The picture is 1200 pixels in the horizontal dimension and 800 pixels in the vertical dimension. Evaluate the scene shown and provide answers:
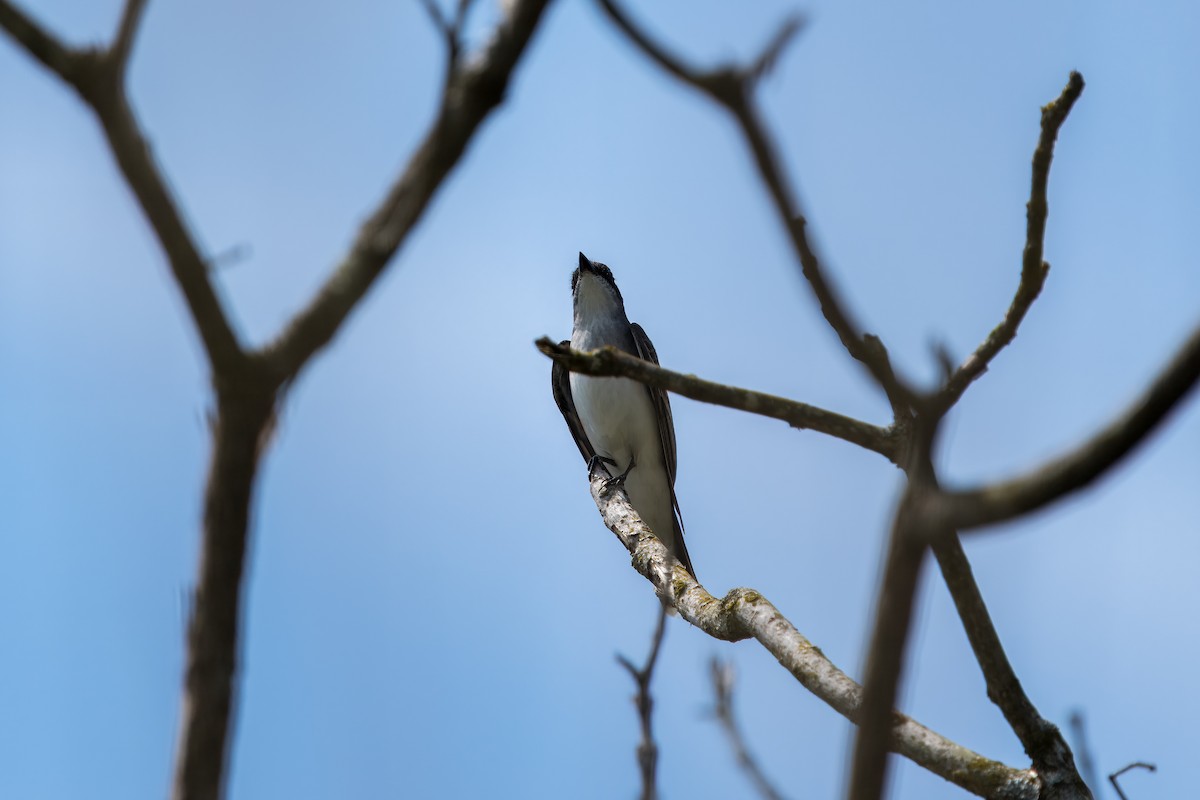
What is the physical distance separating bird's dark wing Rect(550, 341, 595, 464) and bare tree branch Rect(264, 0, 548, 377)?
8703mm

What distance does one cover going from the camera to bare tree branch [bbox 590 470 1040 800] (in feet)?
15.7

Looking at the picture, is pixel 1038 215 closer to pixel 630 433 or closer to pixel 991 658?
pixel 991 658

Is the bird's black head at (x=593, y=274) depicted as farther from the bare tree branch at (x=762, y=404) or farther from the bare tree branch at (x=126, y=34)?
→ the bare tree branch at (x=126, y=34)

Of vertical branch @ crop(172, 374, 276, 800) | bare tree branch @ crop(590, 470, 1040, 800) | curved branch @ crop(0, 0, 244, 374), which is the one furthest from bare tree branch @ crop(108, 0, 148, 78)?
bare tree branch @ crop(590, 470, 1040, 800)

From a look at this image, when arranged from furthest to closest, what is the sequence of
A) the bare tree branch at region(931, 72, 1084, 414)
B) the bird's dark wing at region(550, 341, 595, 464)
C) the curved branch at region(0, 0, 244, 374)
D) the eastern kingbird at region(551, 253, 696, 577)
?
the bird's dark wing at region(550, 341, 595, 464) < the eastern kingbird at region(551, 253, 696, 577) < the bare tree branch at region(931, 72, 1084, 414) < the curved branch at region(0, 0, 244, 374)

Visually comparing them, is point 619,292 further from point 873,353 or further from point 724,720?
point 873,353

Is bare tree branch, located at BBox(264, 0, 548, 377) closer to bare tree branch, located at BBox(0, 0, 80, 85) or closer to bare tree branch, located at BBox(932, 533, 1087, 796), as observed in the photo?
bare tree branch, located at BBox(0, 0, 80, 85)

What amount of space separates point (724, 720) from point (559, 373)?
671cm

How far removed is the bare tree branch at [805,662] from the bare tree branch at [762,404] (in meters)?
1.03

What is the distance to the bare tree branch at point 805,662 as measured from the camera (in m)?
4.78

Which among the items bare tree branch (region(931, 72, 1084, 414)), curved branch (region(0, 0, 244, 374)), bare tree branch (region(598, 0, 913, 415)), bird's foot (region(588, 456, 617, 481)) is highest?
bird's foot (region(588, 456, 617, 481))

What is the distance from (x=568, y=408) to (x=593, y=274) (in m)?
1.59

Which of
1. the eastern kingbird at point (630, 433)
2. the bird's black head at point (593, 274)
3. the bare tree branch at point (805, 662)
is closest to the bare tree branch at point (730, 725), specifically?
the bare tree branch at point (805, 662)

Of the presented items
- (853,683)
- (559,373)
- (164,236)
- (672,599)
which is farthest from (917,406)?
(559,373)
